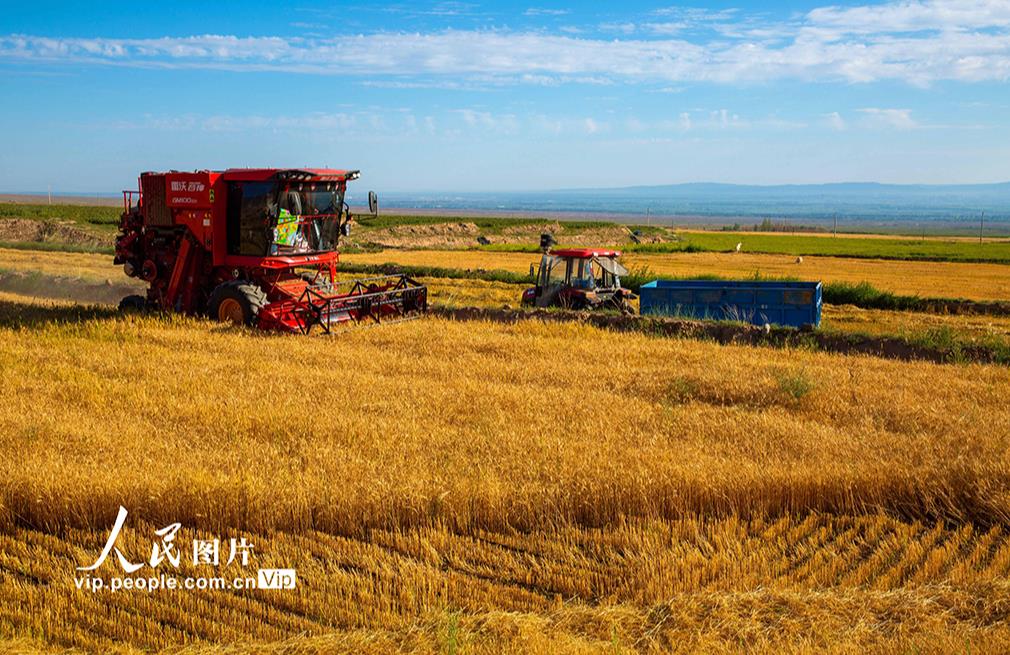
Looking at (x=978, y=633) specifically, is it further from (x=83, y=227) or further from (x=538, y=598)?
(x=83, y=227)

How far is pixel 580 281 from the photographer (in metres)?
19.8

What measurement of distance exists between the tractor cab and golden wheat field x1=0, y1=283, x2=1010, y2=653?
7761mm

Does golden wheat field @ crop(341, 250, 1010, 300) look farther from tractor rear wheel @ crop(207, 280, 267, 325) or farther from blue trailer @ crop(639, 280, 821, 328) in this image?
tractor rear wheel @ crop(207, 280, 267, 325)

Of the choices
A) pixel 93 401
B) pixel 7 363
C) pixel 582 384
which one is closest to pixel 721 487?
pixel 582 384

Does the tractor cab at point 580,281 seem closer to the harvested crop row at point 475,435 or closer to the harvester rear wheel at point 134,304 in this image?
the harvested crop row at point 475,435

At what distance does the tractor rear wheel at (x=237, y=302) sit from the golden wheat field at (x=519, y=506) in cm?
362

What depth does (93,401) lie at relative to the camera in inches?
389

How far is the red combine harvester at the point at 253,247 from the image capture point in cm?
1573

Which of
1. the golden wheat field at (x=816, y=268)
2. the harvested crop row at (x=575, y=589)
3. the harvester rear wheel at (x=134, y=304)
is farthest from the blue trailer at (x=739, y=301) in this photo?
the harvested crop row at (x=575, y=589)

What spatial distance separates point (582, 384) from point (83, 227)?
147 feet

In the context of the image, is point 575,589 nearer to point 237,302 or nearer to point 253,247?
point 237,302

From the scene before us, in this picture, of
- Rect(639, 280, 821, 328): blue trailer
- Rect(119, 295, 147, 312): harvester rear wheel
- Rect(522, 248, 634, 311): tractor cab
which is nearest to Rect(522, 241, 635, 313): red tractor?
Rect(522, 248, 634, 311): tractor cab

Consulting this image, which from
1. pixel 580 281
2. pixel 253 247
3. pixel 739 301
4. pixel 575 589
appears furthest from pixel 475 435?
pixel 739 301

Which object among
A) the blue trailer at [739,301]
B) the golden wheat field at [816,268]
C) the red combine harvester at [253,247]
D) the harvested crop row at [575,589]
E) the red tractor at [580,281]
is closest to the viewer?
the harvested crop row at [575,589]
